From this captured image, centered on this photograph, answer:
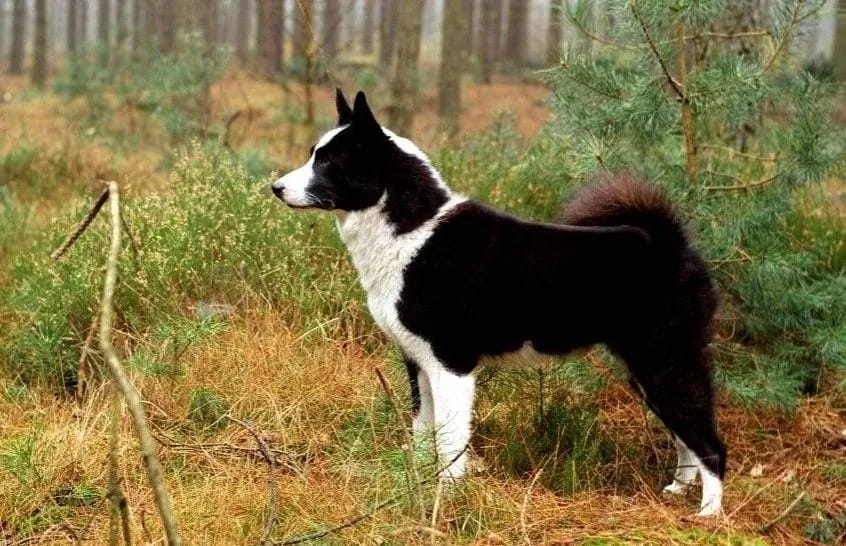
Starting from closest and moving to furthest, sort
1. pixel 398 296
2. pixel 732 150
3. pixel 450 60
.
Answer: pixel 398 296 < pixel 732 150 < pixel 450 60

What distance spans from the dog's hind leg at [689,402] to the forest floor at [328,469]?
0.13m

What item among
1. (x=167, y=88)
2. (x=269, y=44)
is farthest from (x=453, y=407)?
(x=269, y=44)

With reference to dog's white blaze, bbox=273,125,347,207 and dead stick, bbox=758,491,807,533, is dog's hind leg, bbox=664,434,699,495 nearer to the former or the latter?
dead stick, bbox=758,491,807,533

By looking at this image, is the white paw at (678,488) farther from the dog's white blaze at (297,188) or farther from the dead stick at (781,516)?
the dog's white blaze at (297,188)

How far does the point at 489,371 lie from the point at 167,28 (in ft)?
63.1

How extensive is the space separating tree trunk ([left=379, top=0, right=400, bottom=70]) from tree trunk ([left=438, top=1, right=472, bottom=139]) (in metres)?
7.75

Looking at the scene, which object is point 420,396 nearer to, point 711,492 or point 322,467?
point 322,467

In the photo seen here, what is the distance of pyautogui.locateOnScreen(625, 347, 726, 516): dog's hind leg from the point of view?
3709mm

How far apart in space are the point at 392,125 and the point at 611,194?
24.1ft

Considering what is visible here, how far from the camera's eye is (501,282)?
3.66m

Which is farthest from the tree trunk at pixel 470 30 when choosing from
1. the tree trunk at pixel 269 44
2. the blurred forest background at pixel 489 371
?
the blurred forest background at pixel 489 371

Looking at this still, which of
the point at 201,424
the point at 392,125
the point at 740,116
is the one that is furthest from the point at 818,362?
the point at 392,125

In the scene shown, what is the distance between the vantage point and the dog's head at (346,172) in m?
3.65

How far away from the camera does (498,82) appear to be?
28.8 metres
